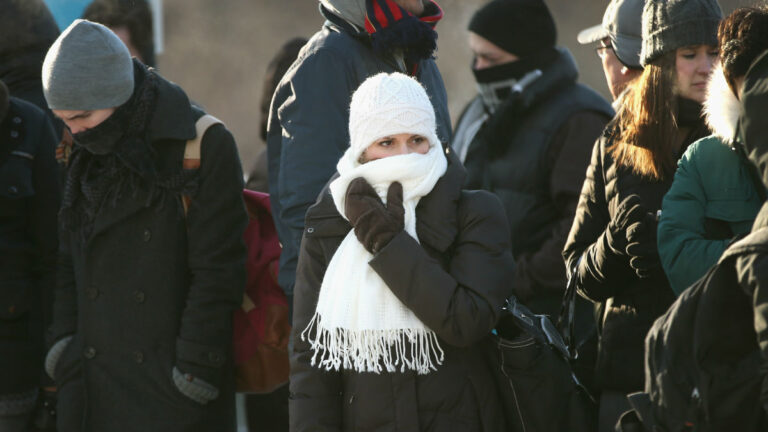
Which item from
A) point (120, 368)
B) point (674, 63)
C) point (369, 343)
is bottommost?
point (120, 368)

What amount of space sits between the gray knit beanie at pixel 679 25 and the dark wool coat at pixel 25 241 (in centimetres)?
250

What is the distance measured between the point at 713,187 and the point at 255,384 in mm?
1920

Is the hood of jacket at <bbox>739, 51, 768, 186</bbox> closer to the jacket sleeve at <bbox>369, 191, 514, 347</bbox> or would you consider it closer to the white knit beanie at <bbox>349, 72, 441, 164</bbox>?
the jacket sleeve at <bbox>369, 191, 514, 347</bbox>

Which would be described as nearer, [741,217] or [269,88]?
[741,217]

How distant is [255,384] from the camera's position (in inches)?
168

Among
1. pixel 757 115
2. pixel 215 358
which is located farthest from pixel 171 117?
pixel 757 115

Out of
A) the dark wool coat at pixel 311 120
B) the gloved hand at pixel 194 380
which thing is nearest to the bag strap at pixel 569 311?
the dark wool coat at pixel 311 120

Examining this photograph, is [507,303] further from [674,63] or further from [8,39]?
[8,39]

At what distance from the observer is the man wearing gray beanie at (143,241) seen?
13.3ft

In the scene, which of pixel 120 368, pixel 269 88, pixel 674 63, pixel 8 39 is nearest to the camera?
pixel 674 63

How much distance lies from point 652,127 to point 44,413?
266 cm

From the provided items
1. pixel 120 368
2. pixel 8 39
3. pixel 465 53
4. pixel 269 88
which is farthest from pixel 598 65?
pixel 120 368

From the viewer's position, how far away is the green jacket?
3.10m

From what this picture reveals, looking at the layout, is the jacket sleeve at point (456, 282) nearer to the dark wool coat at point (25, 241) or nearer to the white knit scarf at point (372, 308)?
the white knit scarf at point (372, 308)
